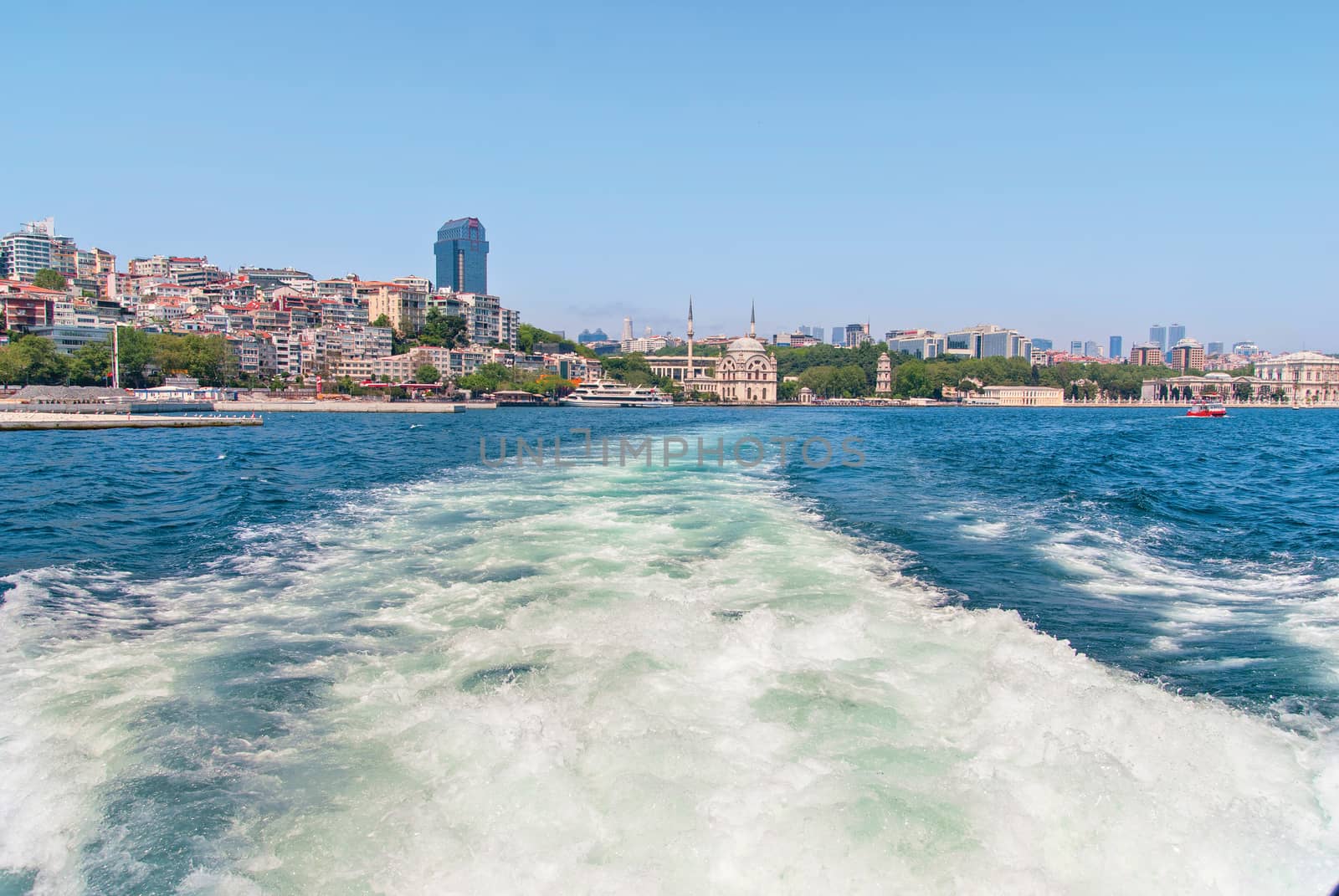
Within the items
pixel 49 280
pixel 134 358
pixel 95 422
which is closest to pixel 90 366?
pixel 134 358

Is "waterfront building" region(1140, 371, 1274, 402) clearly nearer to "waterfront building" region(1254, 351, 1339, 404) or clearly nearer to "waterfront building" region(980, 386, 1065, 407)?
"waterfront building" region(1254, 351, 1339, 404)

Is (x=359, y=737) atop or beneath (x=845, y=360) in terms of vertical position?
beneath

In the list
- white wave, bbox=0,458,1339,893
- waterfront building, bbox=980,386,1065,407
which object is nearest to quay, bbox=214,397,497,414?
white wave, bbox=0,458,1339,893

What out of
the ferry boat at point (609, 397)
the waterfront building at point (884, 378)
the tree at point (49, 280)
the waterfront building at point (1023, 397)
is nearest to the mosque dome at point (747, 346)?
the waterfront building at point (884, 378)

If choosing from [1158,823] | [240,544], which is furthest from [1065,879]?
[240,544]

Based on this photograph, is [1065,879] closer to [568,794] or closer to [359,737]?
[568,794]
